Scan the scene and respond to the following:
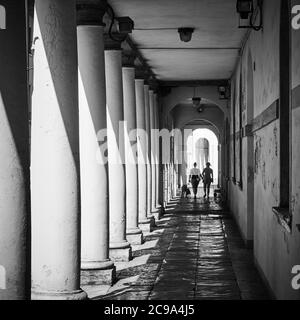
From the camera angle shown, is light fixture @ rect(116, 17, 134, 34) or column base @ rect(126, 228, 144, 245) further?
column base @ rect(126, 228, 144, 245)

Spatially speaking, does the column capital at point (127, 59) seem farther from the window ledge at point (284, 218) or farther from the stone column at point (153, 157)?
the window ledge at point (284, 218)

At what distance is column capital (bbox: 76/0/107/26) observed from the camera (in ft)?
32.4

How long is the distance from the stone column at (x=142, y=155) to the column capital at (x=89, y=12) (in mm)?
7421

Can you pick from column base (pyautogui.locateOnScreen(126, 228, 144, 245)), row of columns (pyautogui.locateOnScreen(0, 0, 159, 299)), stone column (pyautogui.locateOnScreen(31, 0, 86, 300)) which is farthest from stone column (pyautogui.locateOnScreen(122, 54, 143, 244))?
stone column (pyautogui.locateOnScreen(31, 0, 86, 300))

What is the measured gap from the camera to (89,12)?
9883 mm

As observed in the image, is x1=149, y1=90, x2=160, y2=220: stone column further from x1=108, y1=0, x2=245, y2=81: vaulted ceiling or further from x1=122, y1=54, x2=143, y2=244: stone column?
x1=122, y1=54, x2=143, y2=244: stone column

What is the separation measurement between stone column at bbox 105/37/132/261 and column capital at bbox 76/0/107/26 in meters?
2.33

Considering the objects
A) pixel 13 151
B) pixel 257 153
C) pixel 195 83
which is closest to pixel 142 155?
pixel 195 83

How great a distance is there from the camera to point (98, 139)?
32.5 feet

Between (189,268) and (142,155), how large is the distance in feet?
21.9

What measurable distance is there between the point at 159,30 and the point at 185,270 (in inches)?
217

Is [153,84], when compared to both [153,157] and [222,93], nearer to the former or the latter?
[153,157]

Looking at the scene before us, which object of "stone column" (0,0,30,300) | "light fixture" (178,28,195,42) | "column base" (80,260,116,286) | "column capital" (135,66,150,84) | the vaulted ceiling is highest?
the vaulted ceiling
